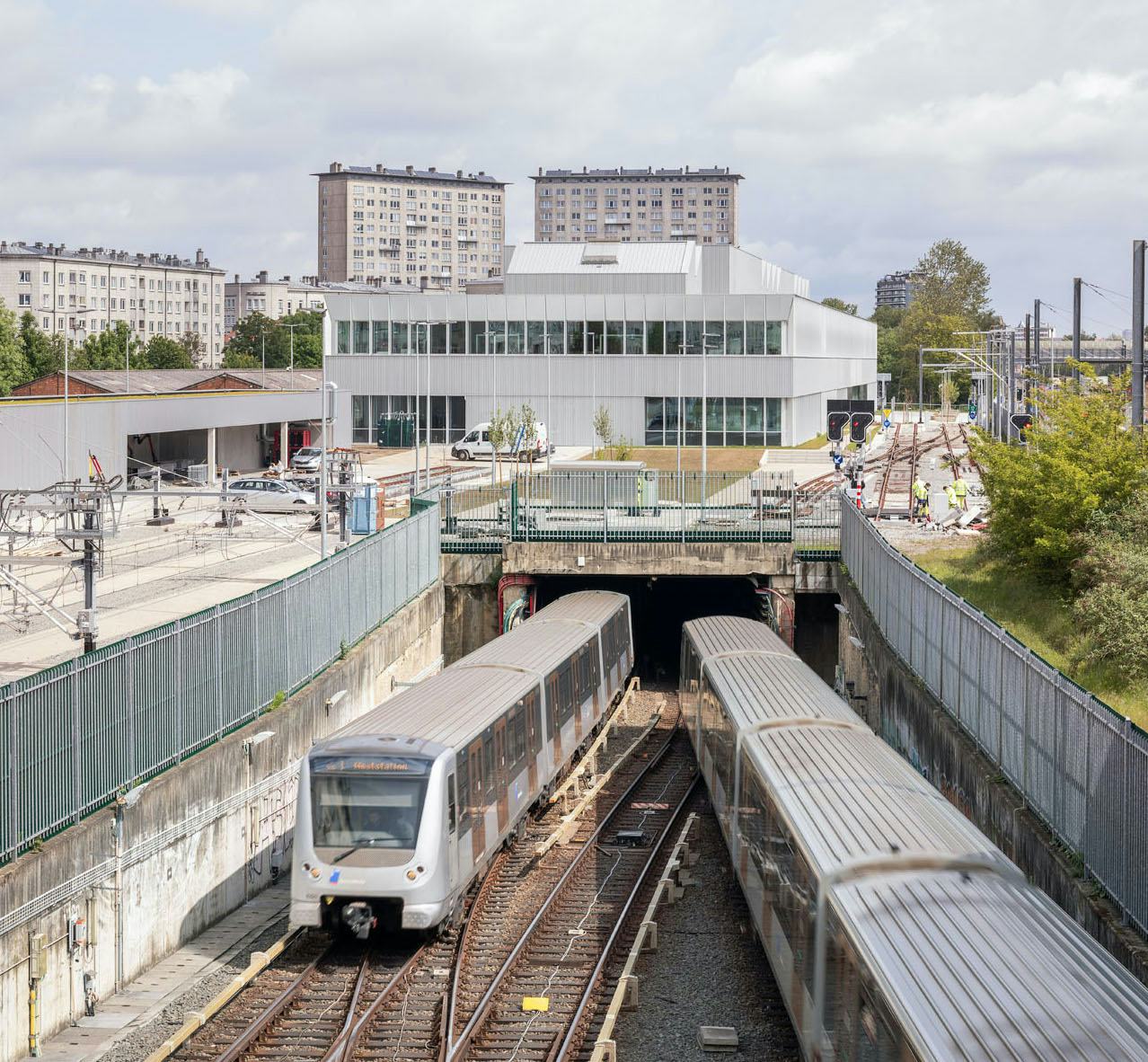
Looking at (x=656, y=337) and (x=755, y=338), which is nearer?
(x=755, y=338)

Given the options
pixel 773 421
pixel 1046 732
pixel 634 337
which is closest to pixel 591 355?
pixel 634 337

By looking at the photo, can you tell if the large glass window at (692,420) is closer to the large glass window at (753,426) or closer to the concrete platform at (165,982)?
the large glass window at (753,426)

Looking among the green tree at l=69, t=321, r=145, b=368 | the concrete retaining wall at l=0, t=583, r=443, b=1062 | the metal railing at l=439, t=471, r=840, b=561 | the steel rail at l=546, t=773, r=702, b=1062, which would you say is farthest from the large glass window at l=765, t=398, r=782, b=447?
the concrete retaining wall at l=0, t=583, r=443, b=1062

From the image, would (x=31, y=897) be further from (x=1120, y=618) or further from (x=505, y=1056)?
(x=1120, y=618)

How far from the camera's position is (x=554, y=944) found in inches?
687

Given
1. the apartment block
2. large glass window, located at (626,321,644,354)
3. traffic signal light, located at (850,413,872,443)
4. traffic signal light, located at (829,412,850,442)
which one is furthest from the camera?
the apartment block

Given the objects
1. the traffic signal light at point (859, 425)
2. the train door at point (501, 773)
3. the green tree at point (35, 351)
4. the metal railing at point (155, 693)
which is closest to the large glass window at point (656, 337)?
the traffic signal light at point (859, 425)

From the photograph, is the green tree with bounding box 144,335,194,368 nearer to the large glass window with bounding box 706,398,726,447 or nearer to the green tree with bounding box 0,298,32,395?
the green tree with bounding box 0,298,32,395

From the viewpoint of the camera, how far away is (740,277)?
91.4 meters

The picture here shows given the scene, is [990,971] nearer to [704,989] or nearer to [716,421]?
[704,989]

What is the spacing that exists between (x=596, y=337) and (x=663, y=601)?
3736 centimetres

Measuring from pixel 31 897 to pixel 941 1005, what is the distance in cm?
941

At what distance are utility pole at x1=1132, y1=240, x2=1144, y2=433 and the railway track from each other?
1142cm

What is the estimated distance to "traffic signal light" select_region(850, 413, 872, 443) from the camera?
5081 cm
